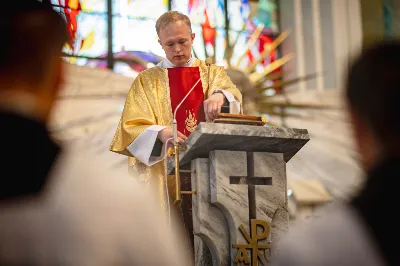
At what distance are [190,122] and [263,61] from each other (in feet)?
24.6

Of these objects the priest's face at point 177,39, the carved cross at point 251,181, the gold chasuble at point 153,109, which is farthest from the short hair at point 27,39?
the priest's face at point 177,39

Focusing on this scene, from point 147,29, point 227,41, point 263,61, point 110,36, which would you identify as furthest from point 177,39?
point 263,61

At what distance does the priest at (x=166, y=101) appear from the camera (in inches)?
152

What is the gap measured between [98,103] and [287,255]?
8926 millimetres

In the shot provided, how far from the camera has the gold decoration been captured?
3.41 metres

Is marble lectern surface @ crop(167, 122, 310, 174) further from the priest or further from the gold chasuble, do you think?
the gold chasuble

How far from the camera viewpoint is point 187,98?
14.5ft

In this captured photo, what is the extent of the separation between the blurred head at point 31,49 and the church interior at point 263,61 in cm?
760

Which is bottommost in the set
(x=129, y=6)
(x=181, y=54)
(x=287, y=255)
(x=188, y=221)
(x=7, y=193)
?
(x=188, y=221)

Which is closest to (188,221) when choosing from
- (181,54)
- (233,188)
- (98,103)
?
(233,188)

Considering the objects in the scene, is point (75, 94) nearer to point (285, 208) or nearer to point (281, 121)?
point (281, 121)

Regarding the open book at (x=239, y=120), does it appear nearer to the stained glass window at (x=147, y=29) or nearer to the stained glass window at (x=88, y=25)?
the stained glass window at (x=147, y=29)

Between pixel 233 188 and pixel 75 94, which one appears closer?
pixel 233 188

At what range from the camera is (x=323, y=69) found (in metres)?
11.7
